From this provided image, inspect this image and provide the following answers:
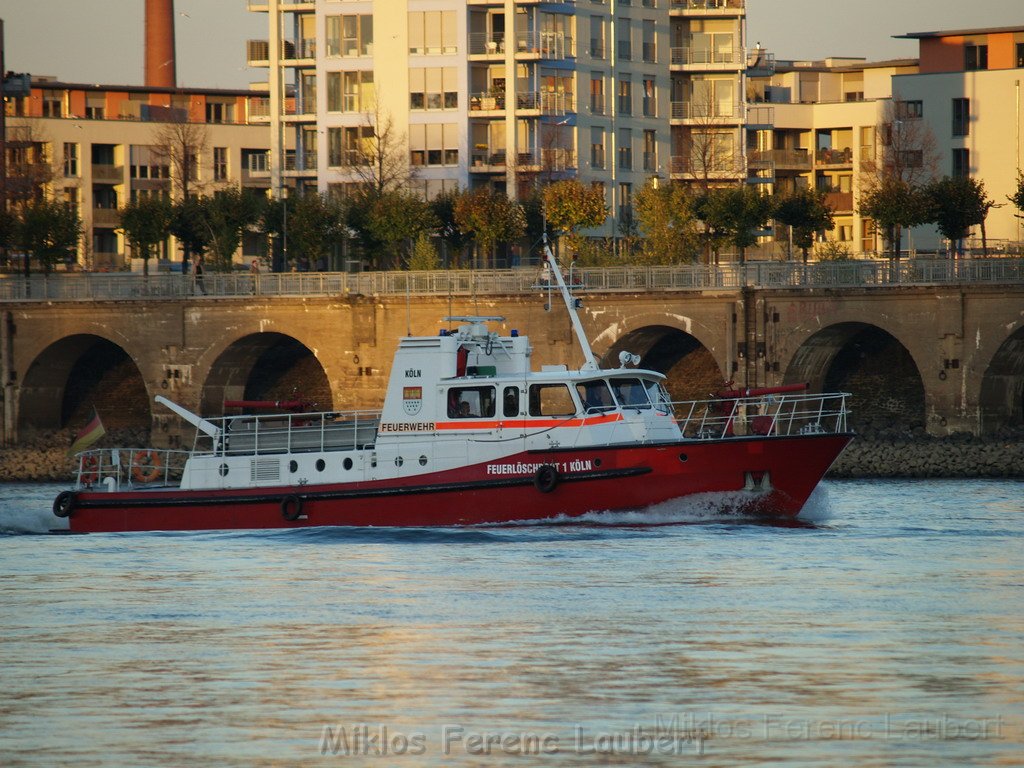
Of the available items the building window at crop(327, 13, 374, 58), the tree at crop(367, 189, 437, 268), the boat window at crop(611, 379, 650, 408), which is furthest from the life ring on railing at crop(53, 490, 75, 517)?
the building window at crop(327, 13, 374, 58)

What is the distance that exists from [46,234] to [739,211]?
104 feet

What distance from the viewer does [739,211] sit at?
71438mm

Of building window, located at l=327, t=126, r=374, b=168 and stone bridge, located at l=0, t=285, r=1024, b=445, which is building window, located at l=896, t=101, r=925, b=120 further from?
stone bridge, located at l=0, t=285, r=1024, b=445

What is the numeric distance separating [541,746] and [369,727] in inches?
89.7

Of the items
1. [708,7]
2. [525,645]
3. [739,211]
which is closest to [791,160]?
[708,7]

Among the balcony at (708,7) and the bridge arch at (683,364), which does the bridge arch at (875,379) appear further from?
the balcony at (708,7)

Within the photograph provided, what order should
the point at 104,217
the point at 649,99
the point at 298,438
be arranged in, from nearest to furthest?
the point at 298,438, the point at 649,99, the point at 104,217

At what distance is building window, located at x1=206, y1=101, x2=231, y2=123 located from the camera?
128875mm


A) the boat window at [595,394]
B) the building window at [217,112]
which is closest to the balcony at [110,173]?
the building window at [217,112]

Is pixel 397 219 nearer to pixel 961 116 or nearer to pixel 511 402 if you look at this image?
pixel 961 116

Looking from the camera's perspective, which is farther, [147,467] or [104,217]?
[104,217]

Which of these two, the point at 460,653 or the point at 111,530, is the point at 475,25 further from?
the point at 460,653

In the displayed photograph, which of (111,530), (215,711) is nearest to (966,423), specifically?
(111,530)

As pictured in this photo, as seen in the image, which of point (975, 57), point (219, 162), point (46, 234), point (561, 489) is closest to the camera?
point (561, 489)
